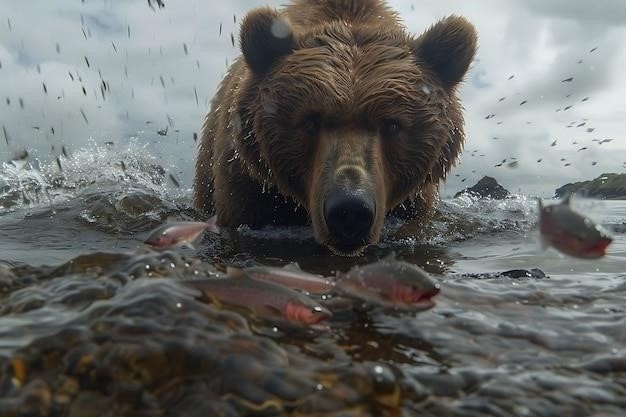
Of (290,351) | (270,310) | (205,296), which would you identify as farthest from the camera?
(205,296)

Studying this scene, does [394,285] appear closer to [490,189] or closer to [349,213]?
[349,213]

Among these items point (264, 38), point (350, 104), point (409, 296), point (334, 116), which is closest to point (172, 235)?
point (409, 296)

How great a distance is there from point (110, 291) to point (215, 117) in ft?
21.1

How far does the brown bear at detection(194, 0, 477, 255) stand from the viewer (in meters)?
5.68

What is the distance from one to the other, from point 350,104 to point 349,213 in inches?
54.0

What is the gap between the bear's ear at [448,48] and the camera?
20.6 feet

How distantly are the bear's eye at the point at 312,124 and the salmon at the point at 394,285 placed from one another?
11.6 feet

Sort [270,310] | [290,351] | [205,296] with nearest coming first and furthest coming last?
1. [290,351]
2. [270,310]
3. [205,296]

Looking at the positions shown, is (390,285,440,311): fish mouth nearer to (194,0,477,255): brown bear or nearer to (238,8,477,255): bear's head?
(194,0,477,255): brown bear

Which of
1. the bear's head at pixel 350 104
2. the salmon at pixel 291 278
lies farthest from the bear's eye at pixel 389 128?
the salmon at pixel 291 278

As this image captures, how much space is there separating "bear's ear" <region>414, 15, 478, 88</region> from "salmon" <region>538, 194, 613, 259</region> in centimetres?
373

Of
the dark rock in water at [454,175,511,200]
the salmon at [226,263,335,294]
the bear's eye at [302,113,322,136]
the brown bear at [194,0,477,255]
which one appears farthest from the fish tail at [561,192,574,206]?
the dark rock in water at [454,175,511,200]

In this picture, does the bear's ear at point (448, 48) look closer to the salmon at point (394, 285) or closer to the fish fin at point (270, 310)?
the salmon at point (394, 285)

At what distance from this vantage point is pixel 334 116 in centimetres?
572
